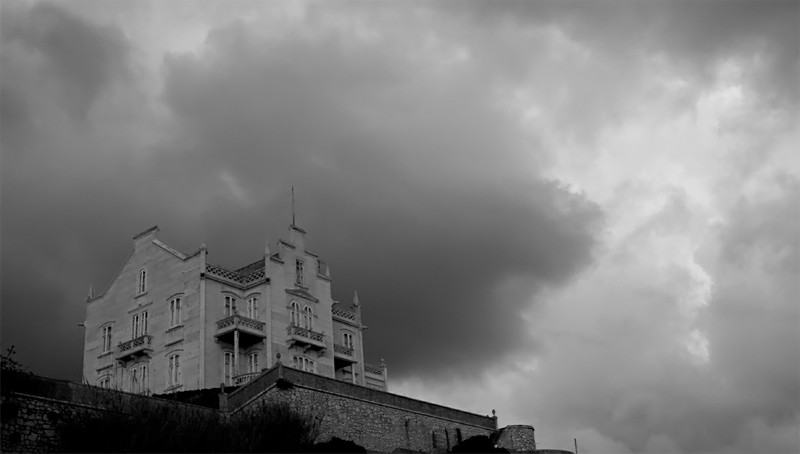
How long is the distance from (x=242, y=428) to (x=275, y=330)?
1973 centimetres

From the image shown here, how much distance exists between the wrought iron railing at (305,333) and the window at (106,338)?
37.1 feet

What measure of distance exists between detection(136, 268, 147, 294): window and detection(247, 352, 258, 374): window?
8.31m

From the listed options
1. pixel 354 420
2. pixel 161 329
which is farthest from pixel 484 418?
pixel 161 329

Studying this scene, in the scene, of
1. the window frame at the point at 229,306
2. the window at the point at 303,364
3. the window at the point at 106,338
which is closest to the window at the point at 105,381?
the window at the point at 106,338

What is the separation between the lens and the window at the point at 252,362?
5151 cm

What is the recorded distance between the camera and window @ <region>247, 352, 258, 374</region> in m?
51.5

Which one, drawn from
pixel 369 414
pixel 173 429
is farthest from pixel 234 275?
pixel 173 429

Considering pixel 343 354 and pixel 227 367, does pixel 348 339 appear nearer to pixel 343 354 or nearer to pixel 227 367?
pixel 343 354

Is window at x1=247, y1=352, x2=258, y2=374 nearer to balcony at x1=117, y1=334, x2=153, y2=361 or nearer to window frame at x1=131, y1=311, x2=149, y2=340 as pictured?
balcony at x1=117, y1=334, x2=153, y2=361

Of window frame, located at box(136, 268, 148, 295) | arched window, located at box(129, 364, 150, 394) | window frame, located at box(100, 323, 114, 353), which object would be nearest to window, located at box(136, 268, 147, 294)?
window frame, located at box(136, 268, 148, 295)

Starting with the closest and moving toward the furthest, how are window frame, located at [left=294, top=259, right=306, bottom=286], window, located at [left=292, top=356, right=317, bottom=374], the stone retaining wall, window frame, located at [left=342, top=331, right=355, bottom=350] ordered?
the stone retaining wall, window, located at [left=292, top=356, right=317, bottom=374], window frame, located at [left=294, top=259, right=306, bottom=286], window frame, located at [left=342, top=331, right=355, bottom=350]

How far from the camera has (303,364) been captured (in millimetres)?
53375

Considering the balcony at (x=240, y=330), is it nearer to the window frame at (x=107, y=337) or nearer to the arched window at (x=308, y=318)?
the arched window at (x=308, y=318)

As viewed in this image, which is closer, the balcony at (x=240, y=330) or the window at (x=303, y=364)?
the balcony at (x=240, y=330)
